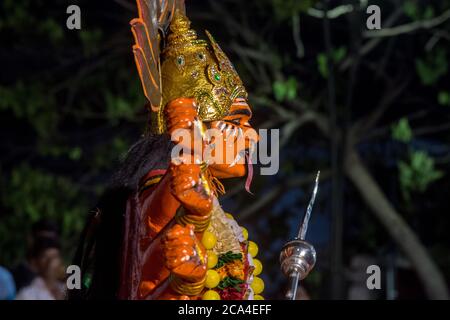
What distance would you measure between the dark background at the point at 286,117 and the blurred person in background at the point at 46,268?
178cm

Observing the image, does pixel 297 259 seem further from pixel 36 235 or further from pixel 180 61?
pixel 36 235

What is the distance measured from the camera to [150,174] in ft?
8.71

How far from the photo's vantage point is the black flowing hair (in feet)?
8.72

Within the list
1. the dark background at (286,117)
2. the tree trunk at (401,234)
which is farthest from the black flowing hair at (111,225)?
the tree trunk at (401,234)

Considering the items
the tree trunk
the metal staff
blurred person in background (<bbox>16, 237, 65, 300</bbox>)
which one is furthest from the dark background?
the metal staff

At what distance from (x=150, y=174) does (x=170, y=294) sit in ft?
1.55

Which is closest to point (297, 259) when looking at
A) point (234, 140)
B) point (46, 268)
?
point (234, 140)

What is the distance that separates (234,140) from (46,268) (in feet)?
9.85

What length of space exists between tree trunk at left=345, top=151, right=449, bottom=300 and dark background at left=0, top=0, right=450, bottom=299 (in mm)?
13

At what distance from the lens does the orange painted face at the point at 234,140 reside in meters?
2.76

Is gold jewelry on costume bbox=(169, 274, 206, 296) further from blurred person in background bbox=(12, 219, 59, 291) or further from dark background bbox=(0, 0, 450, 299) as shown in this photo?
dark background bbox=(0, 0, 450, 299)

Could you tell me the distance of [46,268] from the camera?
5.32m

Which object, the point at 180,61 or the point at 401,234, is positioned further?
the point at 401,234
